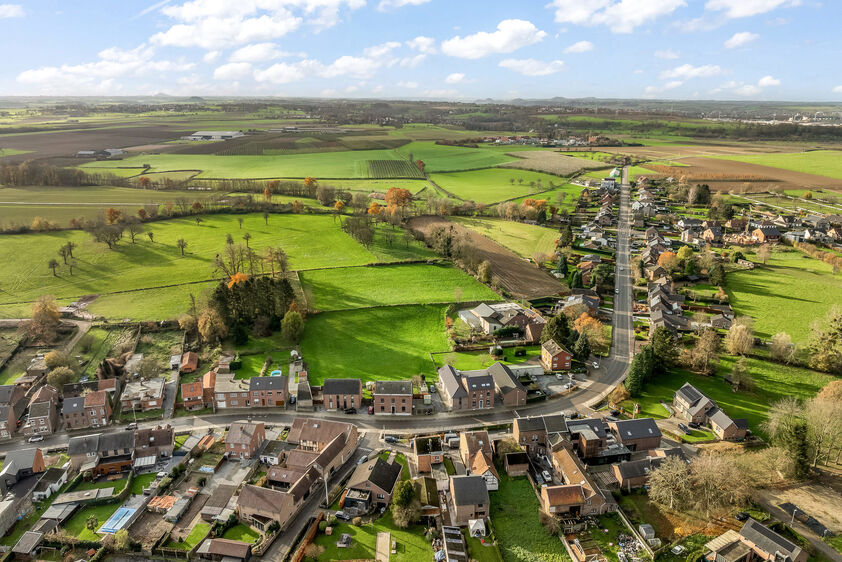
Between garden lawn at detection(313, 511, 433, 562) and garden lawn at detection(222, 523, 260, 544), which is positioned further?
garden lawn at detection(222, 523, 260, 544)

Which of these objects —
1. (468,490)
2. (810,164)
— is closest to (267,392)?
(468,490)

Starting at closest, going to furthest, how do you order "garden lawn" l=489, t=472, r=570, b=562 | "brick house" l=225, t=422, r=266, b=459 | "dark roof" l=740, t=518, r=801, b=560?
"dark roof" l=740, t=518, r=801, b=560 → "garden lawn" l=489, t=472, r=570, b=562 → "brick house" l=225, t=422, r=266, b=459

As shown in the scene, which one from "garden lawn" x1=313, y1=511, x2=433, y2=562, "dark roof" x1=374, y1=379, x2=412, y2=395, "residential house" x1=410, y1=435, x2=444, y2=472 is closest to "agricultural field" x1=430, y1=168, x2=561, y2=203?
"dark roof" x1=374, y1=379, x2=412, y2=395

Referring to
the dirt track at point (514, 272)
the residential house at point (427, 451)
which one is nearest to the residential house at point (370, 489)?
the residential house at point (427, 451)

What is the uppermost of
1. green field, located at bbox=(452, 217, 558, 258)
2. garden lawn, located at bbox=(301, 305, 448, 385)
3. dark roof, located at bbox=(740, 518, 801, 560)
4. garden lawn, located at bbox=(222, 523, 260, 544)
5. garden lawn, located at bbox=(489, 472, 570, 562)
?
green field, located at bbox=(452, 217, 558, 258)

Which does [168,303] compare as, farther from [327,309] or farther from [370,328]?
[370,328]

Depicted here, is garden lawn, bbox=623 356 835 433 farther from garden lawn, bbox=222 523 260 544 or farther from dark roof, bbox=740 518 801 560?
garden lawn, bbox=222 523 260 544

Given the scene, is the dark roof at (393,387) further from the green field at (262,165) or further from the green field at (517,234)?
the green field at (262,165)
